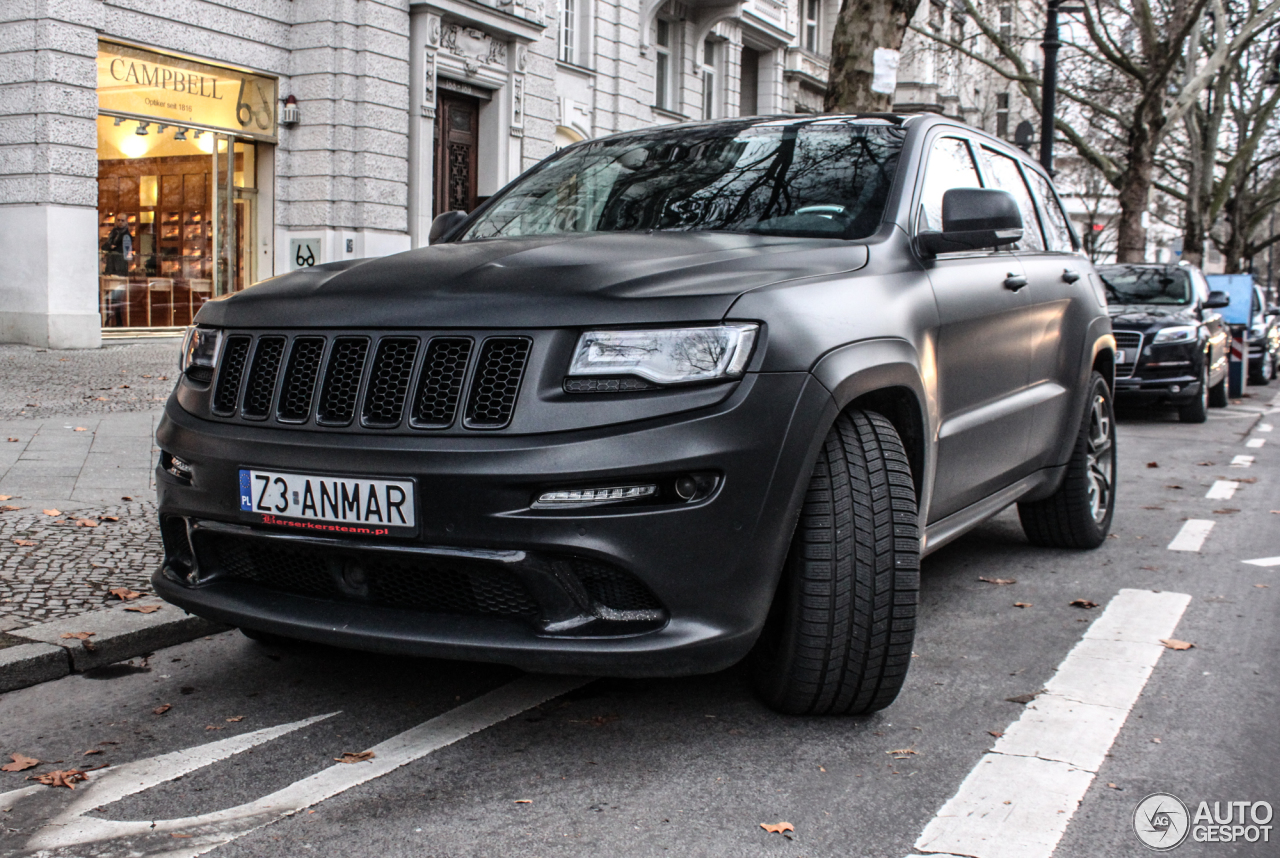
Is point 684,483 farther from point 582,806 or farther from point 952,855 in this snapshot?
point 952,855

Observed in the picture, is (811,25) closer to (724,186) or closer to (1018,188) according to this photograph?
(1018,188)

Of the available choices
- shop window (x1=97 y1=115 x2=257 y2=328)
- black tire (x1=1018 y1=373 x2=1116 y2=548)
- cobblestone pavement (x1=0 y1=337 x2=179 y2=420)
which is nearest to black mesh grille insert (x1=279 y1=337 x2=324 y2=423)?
black tire (x1=1018 y1=373 x2=1116 y2=548)

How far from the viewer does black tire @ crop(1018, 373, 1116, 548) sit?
5.63 meters

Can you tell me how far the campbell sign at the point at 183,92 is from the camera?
1470 centimetres

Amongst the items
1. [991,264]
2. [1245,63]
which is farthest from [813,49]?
[991,264]

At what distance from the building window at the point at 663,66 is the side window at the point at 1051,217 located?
70.2ft

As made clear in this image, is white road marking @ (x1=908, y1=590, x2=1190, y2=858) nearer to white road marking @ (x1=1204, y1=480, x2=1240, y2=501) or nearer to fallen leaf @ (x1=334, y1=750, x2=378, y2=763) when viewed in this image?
fallen leaf @ (x1=334, y1=750, x2=378, y2=763)

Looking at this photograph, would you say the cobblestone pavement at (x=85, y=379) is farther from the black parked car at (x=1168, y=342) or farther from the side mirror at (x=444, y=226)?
the black parked car at (x=1168, y=342)

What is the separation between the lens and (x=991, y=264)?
4.52m

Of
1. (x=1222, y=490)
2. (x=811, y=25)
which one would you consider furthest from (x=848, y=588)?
(x=811, y=25)

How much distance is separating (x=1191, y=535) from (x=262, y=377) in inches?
196

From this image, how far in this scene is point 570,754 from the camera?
3.15 meters

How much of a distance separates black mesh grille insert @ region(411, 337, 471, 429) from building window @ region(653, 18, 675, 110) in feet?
80.4

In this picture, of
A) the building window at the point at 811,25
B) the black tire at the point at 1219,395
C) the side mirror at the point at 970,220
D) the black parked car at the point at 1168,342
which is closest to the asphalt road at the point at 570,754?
the side mirror at the point at 970,220
